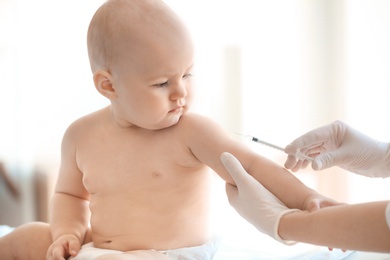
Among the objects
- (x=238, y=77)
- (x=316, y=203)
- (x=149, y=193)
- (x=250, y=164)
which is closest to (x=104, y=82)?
(x=149, y=193)

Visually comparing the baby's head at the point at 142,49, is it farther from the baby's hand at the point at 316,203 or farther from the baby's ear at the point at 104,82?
the baby's hand at the point at 316,203

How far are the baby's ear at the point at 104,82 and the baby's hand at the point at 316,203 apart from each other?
513 millimetres

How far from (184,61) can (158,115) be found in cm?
14

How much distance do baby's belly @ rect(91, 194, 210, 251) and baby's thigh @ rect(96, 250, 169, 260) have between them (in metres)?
0.05

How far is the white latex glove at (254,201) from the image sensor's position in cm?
98

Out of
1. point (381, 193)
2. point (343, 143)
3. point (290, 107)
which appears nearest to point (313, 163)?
point (343, 143)

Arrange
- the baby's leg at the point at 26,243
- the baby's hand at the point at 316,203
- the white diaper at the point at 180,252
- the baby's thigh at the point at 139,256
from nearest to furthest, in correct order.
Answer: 1. the baby's hand at the point at 316,203
2. the baby's thigh at the point at 139,256
3. the white diaper at the point at 180,252
4. the baby's leg at the point at 26,243

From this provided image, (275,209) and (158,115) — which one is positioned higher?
(158,115)

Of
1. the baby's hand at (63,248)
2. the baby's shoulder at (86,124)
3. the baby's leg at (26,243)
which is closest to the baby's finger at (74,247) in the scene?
the baby's hand at (63,248)

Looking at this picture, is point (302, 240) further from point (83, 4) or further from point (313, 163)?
point (83, 4)

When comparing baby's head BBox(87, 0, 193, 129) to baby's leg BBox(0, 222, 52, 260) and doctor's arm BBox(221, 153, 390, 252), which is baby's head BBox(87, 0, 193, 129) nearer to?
doctor's arm BBox(221, 153, 390, 252)

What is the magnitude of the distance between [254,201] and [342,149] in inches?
11.6

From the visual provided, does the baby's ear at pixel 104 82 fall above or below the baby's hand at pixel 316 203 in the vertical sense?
above

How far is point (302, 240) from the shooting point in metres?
0.94
